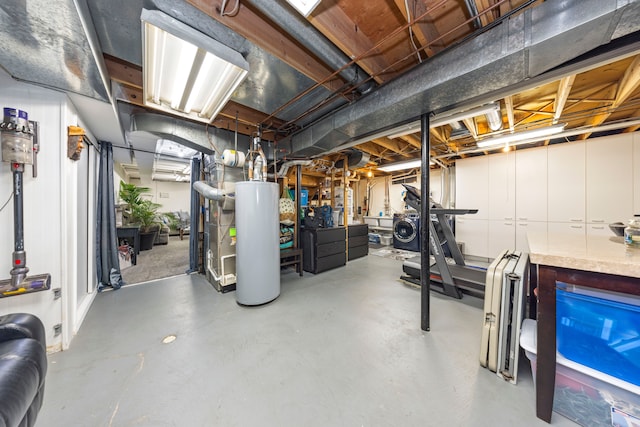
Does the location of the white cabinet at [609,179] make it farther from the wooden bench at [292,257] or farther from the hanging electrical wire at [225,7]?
the hanging electrical wire at [225,7]

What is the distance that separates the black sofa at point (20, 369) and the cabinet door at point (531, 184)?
6413mm

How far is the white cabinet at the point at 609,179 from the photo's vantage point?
3.37 metres

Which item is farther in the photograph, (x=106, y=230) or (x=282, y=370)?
(x=106, y=230)

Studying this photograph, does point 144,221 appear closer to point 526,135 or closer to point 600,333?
point 600,333

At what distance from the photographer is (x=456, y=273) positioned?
3080 mm

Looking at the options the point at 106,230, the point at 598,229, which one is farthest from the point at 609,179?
the point at 106,230

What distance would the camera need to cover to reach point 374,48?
1.51m

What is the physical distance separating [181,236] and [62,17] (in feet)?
27.5

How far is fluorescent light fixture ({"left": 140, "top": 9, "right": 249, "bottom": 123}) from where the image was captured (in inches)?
51.6

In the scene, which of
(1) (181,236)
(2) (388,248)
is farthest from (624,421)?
(1) (181,236)

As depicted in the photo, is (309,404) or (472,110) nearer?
(309,404)

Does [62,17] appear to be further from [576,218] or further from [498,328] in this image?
[576,218]

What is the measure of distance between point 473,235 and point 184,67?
6.05 meters

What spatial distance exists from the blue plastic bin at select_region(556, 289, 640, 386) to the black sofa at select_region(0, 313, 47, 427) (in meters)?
2.44
